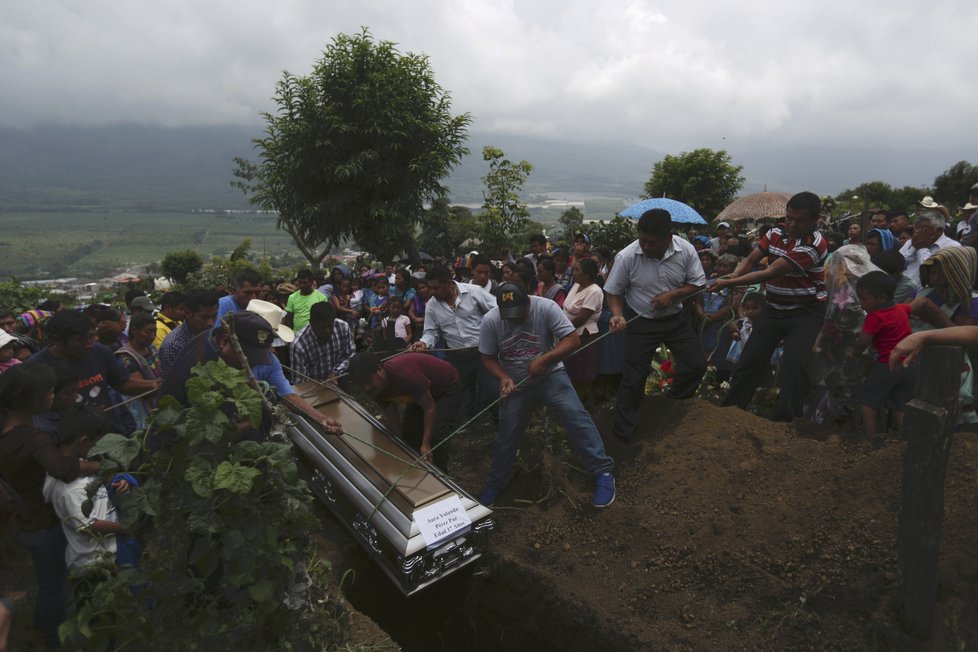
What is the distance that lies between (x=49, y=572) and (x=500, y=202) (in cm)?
1493

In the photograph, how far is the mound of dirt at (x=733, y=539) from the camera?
9.53ft

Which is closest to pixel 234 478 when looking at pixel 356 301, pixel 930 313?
pixel 930 313

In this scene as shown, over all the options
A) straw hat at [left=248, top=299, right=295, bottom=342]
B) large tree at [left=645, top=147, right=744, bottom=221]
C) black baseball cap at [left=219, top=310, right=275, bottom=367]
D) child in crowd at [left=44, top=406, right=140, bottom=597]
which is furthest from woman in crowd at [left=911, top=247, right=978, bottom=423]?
large tree at [left=645, top=147, right=744, bottom=221]

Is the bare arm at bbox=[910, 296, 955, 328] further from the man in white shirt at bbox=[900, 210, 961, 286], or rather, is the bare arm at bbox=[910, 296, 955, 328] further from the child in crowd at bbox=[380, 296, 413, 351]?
the child in crowd at bbox=[380, 296, 413, 351]

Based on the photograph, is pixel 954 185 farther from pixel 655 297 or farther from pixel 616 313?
pixel 616 313

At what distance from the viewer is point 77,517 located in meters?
2.84

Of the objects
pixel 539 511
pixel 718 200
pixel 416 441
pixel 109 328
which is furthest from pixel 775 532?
pixel 718 200

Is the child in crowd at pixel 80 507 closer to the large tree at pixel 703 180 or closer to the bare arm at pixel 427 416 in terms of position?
the bare arm at pixel 427 416

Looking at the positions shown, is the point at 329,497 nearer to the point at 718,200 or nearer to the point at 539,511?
the point at 539,511

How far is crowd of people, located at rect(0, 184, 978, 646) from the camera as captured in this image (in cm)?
295

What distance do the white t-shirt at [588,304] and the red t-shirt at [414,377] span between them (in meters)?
1.44

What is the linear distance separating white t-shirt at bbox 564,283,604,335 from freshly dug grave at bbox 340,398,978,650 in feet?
3.27

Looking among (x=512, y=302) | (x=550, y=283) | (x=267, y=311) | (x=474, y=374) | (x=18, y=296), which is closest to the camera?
(x=512, y=302)

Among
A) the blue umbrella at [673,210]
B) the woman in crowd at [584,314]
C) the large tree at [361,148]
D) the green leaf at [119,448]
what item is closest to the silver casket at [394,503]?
the green leaf at [119,448]
